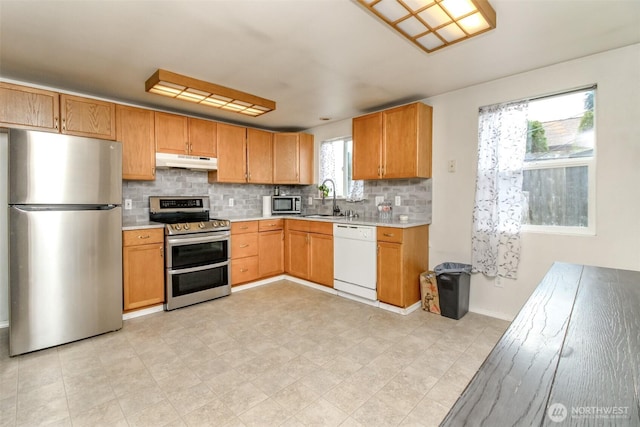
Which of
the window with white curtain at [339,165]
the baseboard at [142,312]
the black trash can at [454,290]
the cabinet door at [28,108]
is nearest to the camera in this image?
the cabinet door at [28,108]

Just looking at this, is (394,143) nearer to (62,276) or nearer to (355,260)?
(355,260)

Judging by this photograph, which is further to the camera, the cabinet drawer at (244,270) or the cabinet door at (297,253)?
the cabinet door at (297,253)

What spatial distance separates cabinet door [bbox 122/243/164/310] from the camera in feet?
10.5

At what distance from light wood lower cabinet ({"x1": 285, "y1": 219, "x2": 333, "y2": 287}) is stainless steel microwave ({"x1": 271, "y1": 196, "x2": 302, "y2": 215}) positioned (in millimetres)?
385

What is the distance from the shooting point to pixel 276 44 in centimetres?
236

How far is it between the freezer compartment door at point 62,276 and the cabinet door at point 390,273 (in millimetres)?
2669

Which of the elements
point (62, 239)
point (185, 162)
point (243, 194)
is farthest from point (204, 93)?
point (243, 194)

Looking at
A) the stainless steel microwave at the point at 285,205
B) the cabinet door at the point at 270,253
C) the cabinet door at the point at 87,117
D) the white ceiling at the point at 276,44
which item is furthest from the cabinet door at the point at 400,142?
the cabinet door at the point at 87,117

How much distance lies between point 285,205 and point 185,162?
1677mm

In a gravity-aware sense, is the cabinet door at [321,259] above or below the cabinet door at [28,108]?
below

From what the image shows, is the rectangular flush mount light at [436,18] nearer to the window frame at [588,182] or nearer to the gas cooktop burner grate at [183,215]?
the window frame at [588,182]

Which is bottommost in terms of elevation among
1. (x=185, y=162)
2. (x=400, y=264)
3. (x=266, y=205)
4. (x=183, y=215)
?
(x=400, y=264)

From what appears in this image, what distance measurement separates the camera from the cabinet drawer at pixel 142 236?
10.5 feet

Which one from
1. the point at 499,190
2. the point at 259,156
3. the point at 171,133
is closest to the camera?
the point at 499,190
